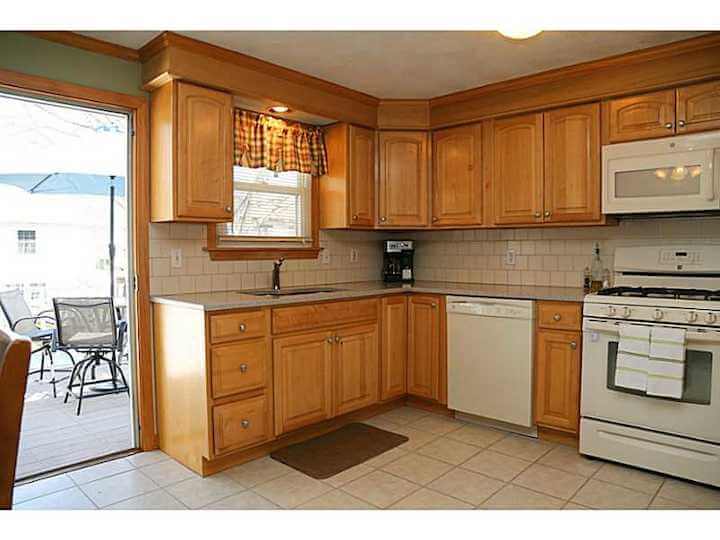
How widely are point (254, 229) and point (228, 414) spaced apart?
1.45 meters

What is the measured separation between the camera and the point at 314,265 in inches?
164

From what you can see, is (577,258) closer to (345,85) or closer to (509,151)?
(509,151)

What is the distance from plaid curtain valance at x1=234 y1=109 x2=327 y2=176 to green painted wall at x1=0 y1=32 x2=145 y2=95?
0.73m

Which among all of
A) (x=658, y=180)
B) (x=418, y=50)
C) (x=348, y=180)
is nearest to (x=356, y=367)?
(x=348, y=180)

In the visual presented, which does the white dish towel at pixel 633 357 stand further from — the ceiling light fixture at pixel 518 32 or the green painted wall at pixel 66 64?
the green painted wall at pixel 66 64

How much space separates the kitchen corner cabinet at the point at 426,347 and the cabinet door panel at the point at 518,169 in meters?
0.80

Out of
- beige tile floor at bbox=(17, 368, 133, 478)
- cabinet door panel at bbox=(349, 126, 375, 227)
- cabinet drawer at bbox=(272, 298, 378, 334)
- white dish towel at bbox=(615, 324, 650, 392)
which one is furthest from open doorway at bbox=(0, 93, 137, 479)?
white dish towel at bbox=(615, 324, 650, 392)

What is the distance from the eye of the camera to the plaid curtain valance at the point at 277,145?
366cm

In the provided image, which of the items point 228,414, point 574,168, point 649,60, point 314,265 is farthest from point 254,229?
point 649,60

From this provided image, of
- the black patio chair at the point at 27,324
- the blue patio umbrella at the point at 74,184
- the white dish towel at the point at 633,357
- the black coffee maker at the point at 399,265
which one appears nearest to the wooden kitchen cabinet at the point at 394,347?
the black coffee maker at the point at 399,265

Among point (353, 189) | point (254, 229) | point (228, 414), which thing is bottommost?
point (228, 414)

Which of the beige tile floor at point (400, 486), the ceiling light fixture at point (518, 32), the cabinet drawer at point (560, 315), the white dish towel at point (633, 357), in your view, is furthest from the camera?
→ the cabinet drawer at point (560, 315)

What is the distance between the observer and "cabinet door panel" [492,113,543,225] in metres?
3.62

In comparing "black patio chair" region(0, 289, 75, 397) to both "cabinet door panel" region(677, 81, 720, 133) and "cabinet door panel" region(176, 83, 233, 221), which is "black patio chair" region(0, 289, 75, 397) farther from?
"cabinet door panel" region(677, 81, 720, 133)
